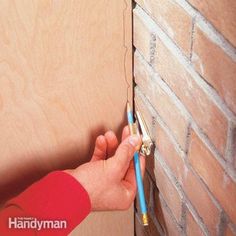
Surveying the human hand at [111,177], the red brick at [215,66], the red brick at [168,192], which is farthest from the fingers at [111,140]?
the red brick at [215,66]

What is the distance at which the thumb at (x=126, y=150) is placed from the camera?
100 centimetres

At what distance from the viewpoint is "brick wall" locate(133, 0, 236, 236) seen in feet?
2.18

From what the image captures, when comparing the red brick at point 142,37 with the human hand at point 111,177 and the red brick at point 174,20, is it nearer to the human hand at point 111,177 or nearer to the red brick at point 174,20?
the red brick at point 174,20

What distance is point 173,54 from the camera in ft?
2.65

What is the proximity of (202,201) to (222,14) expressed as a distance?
34 cm

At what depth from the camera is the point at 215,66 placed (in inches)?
26.5

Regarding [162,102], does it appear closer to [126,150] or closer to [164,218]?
[126,150]

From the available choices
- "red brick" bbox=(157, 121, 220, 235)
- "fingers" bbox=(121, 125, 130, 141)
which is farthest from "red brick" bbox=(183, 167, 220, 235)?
"fingers" bbox=(121, 125, 130, 141)

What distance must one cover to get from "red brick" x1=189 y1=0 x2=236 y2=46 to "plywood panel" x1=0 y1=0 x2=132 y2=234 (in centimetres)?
33

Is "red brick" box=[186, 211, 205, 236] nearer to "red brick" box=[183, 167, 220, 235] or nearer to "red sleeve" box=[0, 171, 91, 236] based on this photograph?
"red brick" box=[183, 167, 220, 235]

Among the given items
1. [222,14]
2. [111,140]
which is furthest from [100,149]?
[222,14]

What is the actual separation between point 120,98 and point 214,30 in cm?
45

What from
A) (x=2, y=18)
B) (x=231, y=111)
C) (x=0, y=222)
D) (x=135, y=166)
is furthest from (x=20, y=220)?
(x=231, y=111)

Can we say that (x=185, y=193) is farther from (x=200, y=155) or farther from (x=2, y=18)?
(x=2, y=18)
